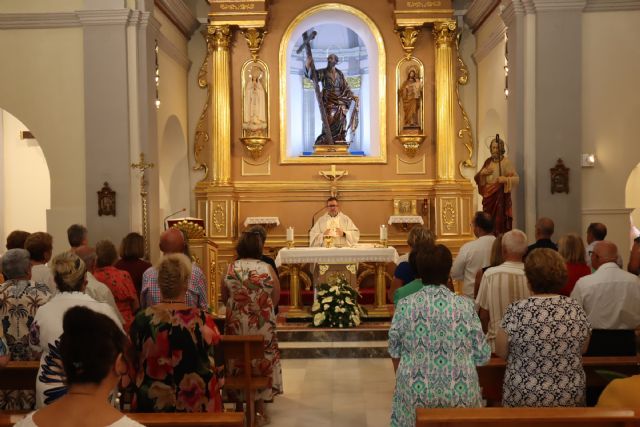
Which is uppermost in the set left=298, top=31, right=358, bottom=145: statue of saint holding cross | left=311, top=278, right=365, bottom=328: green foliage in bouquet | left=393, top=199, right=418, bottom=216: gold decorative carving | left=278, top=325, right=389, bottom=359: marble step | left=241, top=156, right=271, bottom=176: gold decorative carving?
left=298, top=31, right=358, bottom=145: statue of saint holding cross

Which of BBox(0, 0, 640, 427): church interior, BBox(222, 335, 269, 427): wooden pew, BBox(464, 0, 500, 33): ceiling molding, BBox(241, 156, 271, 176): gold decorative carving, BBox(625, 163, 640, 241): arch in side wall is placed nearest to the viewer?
BBox(222, 335, 269, 427): wooden pew

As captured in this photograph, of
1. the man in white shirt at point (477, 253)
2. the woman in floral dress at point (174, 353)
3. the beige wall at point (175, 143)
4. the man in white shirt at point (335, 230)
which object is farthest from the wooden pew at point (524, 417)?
the beige wall at point (175, 143)

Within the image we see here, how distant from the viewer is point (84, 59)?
10344 millimetres

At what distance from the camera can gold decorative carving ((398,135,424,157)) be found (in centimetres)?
1392

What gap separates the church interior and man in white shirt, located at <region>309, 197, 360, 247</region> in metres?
0.41

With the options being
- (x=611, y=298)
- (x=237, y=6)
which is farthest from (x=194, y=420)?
(x=237, y=6)

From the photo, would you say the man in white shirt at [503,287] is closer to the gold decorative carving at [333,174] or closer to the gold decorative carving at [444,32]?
the gold decorative carving at [333,174]

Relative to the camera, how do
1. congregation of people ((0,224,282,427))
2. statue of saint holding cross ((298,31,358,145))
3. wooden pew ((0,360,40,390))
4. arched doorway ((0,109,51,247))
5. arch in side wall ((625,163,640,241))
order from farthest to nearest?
arched doorway ((0,109,51,247)) < arch in side wall ((625,163,640,241)) < statue of saint holding cross ((298,31,358,145)) < wooden pew ((0,360,40,390)) < congregation of people ((0,224,282,427))

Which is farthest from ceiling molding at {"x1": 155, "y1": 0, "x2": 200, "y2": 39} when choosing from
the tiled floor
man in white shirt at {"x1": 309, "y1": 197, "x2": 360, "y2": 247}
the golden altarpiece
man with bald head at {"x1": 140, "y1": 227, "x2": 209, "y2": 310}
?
man with bald head at {"x1": 140, "y1": 227, "x2": 209, "y2": 310}

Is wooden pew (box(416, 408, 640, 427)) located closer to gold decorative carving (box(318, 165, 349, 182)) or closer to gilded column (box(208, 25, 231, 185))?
Result: gold decorative carving (box(318, 165, 349, 182))

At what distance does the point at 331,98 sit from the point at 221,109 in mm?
1970

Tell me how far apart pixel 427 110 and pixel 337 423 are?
8407 mm

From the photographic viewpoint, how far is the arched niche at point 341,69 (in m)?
14.2

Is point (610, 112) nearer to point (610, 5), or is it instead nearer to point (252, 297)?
point (610, 5)
